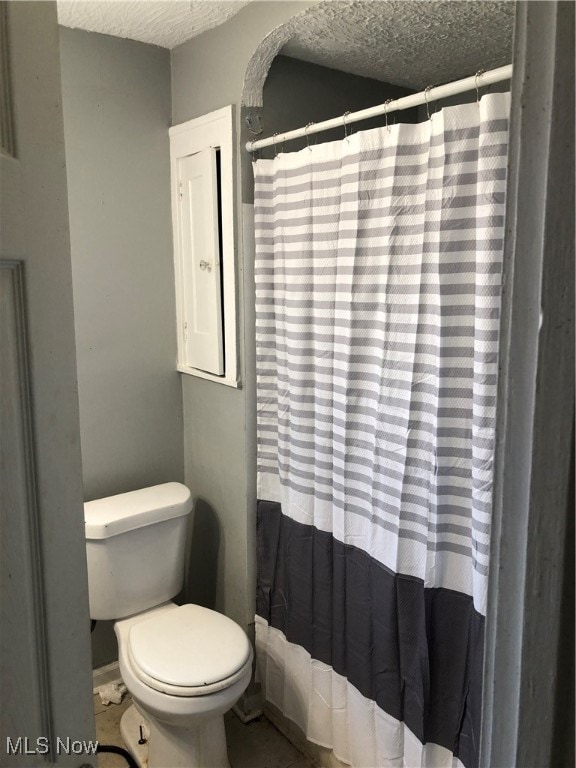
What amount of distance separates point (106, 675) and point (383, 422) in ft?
5.15

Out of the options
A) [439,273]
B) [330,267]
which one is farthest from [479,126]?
[330,267]

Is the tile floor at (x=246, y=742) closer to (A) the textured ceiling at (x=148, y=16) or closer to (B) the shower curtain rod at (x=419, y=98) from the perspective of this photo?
(B) the shower curtain rod at (x=419, y=98)

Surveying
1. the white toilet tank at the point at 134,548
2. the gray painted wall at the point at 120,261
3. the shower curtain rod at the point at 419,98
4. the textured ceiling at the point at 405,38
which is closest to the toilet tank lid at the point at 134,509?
the white toilet tank at the point at 134,548

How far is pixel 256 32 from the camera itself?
182 cm

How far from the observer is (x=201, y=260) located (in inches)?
87.4

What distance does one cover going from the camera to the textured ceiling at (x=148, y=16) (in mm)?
1815

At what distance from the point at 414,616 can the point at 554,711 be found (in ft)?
3.32

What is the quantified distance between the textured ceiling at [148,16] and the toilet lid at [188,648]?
1.86 meters

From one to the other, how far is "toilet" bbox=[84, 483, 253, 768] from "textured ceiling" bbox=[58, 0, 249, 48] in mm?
1532

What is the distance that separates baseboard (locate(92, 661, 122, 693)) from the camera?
93.1 inches

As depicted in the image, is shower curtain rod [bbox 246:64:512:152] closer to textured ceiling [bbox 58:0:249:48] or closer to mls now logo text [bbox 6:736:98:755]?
textured ceiling [bbox 58:0:249:48]

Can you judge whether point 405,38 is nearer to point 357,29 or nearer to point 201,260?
point 357,29

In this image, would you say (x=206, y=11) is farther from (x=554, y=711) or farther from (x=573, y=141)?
(x=554, y=711)

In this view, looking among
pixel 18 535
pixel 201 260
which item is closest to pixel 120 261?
pixel 201 260
